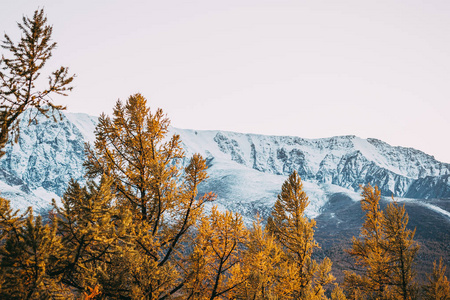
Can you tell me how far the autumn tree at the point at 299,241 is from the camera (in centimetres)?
1152

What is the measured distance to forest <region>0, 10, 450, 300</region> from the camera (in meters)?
4.90

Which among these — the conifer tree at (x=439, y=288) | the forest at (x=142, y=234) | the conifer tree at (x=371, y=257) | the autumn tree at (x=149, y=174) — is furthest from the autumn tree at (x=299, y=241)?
the autumn tree at (x=149, y=174)

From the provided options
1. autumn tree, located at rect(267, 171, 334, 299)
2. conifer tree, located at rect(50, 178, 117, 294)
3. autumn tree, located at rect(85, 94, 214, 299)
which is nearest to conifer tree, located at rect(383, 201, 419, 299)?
autumn tree, located at rect(267, 171, 334, 299)

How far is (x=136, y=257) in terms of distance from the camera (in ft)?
20.6

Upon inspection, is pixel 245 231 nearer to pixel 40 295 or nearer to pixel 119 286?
pixel 119 286

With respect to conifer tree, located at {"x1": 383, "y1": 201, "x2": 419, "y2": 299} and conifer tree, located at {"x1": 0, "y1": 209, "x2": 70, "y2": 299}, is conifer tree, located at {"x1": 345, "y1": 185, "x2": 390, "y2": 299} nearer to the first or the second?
conifer tree, located at {"x1": 383, "y1": 201, "x2": 419, "y2": 299}

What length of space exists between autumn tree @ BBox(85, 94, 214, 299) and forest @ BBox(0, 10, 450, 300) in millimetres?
31

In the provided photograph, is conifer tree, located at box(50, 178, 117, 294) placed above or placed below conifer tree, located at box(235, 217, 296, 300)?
above

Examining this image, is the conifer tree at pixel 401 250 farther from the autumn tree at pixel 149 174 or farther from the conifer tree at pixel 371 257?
the autumn tree at pixel 149 174

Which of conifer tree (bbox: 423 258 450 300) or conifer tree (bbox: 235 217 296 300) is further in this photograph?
conifer tree (bbox: 423 258 450 300)

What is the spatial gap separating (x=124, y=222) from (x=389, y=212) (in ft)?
40.5

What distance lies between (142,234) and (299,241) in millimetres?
7322

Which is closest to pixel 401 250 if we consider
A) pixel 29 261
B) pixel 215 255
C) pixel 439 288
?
pixel 439 288

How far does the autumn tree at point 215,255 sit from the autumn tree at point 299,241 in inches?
149
